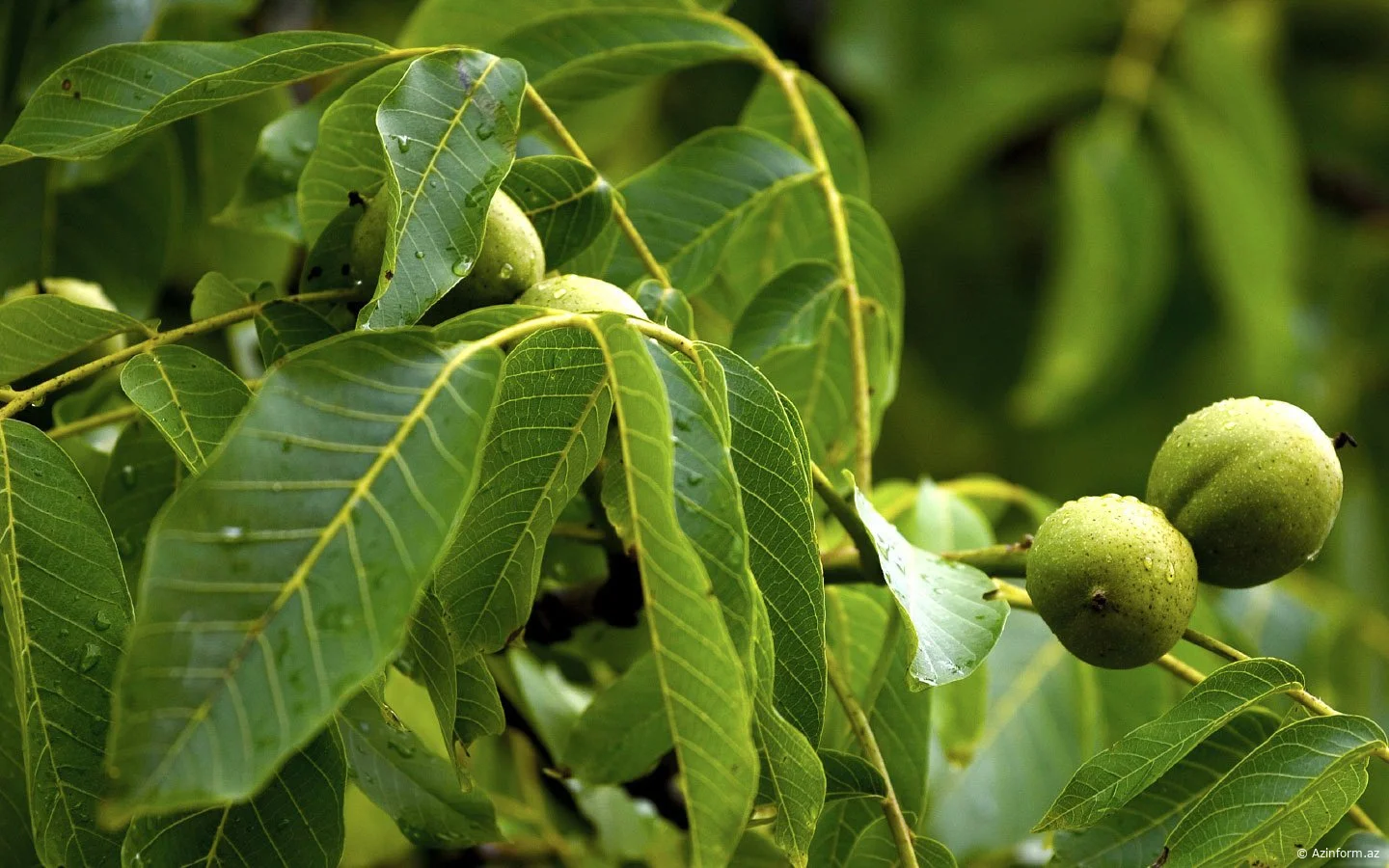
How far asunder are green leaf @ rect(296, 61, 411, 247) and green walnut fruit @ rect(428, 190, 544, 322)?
10cm

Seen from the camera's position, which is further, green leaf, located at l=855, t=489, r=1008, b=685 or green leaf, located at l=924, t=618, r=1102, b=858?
green leaf, located at l=924, t=618, r=1102, b=858

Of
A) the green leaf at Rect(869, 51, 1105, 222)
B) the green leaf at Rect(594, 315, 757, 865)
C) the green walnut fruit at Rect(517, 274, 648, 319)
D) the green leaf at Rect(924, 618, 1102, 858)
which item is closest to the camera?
the green leaf at Rect(594, 315, 757, 865)

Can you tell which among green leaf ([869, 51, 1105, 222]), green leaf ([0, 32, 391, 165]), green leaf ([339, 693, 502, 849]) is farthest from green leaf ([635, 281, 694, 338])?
green leaf ([869, 51, 1105, 222])

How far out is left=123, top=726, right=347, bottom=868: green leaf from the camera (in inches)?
31.9

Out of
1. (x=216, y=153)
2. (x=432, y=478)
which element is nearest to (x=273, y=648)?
(x=432, y=478)

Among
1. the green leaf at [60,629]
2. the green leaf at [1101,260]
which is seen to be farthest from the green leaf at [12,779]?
the green leaf at [1101,260]

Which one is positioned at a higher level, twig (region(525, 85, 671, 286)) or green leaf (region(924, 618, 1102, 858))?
twig (region(525, 85, 671, 286))

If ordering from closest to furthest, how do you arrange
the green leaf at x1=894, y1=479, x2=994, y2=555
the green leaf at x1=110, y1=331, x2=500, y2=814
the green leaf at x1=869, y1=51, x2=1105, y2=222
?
the green leaf at x1=110, y1=331, x2=500, y2=814 < the green leaf at x1=894, y1=479, x2=994, y2=555 < the green leaf at x1=869, y1=51, x2=1105, y2=222

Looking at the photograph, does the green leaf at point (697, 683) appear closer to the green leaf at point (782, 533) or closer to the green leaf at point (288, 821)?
the green leaf at point (782, 533)

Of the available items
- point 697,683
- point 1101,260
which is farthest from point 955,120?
point 697,683

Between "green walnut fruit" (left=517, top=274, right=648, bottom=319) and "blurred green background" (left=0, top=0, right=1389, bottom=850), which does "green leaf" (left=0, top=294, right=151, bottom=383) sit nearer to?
"green walnut fruit" (left=517, top=274, right=648, bottom=319)

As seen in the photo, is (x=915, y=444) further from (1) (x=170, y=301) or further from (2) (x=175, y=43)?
(2) (x=175, y=43)

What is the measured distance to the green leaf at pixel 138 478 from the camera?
104cm

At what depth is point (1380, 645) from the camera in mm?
1806
